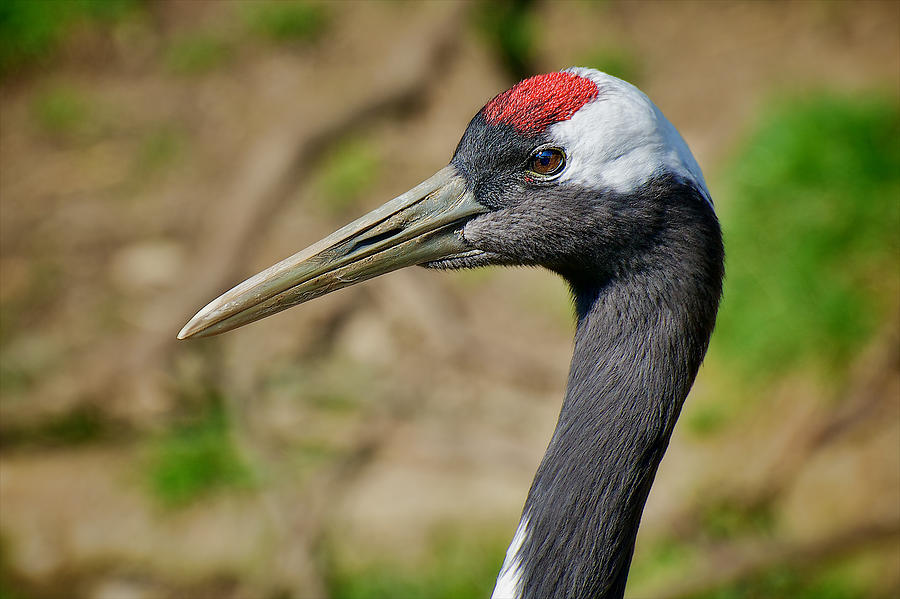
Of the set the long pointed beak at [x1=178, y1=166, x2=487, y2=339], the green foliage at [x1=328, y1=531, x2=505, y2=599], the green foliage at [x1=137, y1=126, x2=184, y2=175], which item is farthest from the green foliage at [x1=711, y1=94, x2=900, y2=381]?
the green foliage at [x1=137, y1=126, x2=184, y2=175]

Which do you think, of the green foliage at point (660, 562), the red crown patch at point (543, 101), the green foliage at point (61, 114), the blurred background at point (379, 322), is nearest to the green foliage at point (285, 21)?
the blurred background at point (379, 322)

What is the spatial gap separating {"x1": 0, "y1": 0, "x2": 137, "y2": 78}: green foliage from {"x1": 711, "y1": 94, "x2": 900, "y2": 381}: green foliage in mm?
4954

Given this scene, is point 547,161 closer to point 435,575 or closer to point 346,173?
point 435,575

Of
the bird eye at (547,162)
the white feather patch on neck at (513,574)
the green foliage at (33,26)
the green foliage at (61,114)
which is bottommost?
the white feather patch on neck at (513,574)

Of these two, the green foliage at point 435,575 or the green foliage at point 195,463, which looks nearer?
the green foliage at point 435,575

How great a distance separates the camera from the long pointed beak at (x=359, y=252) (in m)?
2.29

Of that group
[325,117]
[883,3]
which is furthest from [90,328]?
[883,3]

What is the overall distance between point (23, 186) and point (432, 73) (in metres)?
2.93

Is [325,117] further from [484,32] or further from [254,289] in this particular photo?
[254,289]

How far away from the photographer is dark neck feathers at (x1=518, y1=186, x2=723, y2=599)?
6.98 feet

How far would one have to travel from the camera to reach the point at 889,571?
407 cm

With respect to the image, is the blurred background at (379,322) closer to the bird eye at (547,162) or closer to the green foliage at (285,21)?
the green foliage at (285,21)

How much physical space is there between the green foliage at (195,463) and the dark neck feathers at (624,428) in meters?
2.82

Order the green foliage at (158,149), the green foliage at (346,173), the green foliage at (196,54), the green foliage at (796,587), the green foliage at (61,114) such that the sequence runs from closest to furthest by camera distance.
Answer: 1. the green foliage at (796,587)
2. the green foliage at (346,173)
3. the green foliage at (158,149)
4. the green foliage at (61,114)
5. the green foliage at (196,54)
